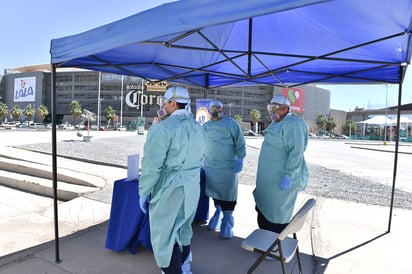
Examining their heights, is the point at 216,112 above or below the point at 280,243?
above

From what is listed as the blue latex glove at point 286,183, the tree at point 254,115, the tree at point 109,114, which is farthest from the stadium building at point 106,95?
the blue latex glove at point 286,183

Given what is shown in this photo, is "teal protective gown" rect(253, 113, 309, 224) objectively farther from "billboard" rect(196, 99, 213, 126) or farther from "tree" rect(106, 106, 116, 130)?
"tree" rect(106, 106, 116, 130)

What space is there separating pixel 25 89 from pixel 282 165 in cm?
10580

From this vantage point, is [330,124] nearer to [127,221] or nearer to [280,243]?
[127,221]

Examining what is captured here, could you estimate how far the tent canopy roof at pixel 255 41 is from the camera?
73.2 inches

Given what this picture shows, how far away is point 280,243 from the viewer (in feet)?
6.84

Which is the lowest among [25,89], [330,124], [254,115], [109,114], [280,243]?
[280,243]

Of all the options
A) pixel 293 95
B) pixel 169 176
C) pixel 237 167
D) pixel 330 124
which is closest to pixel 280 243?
pixel 169 176

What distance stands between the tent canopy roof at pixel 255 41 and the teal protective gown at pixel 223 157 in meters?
0.92

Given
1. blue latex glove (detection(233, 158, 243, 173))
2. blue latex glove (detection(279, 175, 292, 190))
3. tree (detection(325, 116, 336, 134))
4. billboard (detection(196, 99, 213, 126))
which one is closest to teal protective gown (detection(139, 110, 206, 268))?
blue latex glove (detection(279, 175, 292, 190))

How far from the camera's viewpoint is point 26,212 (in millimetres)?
4602

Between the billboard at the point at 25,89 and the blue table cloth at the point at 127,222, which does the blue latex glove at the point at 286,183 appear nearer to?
the blue table cloth at the point at 127,222

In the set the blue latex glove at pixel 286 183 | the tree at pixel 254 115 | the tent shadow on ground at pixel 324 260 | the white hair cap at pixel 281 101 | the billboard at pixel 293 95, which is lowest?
the tent shadow on ground at pixel 324 260

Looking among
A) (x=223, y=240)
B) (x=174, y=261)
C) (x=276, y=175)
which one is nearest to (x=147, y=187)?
(x=174, y=261)
